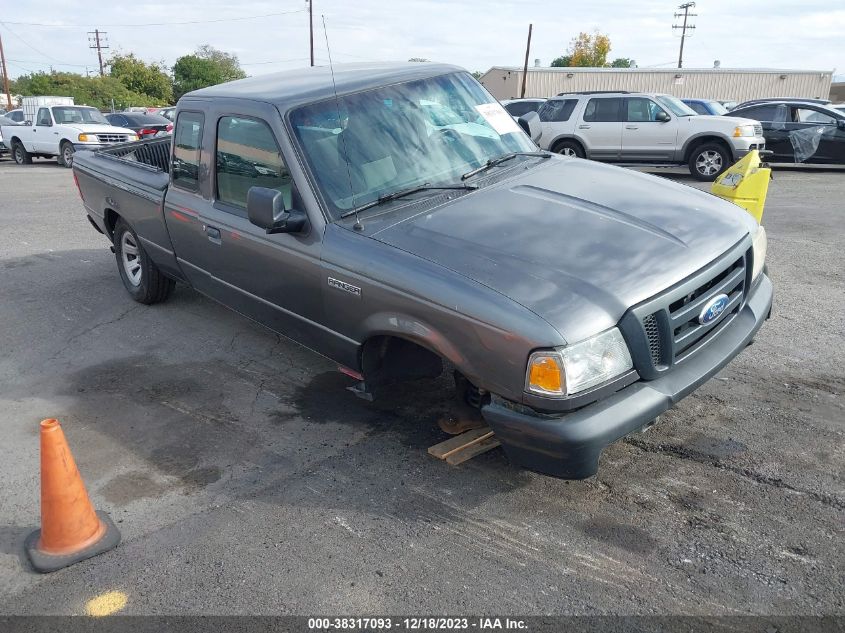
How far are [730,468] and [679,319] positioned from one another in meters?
0.94

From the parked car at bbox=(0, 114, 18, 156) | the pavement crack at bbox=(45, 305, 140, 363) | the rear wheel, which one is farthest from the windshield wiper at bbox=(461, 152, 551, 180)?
the parked car at bbox=(0, 114, 18, 156)

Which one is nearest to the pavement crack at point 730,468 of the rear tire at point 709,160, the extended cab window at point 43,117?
the rear tire at point 709,160

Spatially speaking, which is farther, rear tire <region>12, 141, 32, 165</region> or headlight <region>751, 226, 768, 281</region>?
rear tire <region>12, 141, 32, 165</region>

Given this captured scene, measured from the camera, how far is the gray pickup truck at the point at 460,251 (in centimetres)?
288

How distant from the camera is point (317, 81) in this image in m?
4.37

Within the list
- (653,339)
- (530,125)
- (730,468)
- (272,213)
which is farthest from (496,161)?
(730,468)

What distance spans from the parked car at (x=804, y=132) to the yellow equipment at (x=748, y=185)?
10.6m

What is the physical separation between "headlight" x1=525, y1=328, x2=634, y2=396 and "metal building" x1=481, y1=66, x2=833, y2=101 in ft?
142

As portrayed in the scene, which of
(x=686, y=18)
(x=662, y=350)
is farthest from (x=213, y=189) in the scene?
(x=686, y=18)

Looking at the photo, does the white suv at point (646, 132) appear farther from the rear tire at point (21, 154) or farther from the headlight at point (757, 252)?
the rear tire at point (21, 154)

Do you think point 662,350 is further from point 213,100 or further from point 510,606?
point 213,100

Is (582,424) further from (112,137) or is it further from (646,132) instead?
(112,137)

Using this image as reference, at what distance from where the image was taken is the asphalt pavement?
9.04 feet

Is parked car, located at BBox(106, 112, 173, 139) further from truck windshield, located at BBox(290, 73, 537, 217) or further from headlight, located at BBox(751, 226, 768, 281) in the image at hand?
headlight, located at BBox(751, 226, 768, 281)
